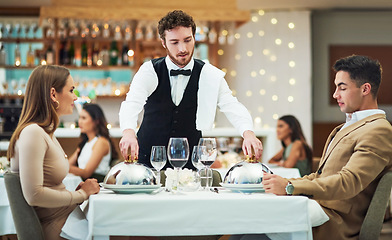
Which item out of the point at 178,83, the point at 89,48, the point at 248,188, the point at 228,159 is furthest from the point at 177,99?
the point at 89,48

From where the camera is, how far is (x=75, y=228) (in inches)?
85.0

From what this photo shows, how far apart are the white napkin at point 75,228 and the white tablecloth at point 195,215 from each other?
12 cm

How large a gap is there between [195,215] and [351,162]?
2.23 ft

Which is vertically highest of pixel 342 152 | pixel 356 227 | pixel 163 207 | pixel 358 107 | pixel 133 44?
pixel 133 44

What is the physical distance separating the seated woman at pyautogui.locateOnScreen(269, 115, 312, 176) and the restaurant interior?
5.81 feet

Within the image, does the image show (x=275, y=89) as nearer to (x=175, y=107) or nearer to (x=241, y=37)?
(x=241, y=37)

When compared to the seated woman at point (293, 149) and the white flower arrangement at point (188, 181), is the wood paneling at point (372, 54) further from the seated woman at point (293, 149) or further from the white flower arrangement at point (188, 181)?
the white flower arrangement at point (188, 181)

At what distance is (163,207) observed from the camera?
2033 mm

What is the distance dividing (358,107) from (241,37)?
21.3 feet

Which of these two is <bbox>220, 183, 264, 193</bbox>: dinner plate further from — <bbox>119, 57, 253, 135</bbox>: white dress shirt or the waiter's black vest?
the waiter's black vest

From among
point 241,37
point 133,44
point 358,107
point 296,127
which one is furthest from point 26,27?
point 358,107

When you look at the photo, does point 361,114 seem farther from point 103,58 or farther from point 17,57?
point 17,57

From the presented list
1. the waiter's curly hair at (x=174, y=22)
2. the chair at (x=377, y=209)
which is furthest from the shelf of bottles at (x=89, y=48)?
the chair at (x=377, y=209)

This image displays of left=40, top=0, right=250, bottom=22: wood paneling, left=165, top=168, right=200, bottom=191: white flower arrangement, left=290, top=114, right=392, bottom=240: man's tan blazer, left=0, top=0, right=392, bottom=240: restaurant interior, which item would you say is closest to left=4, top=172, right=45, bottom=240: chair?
left=165, top=168, right=200, bottom=191: white flower arrangement
